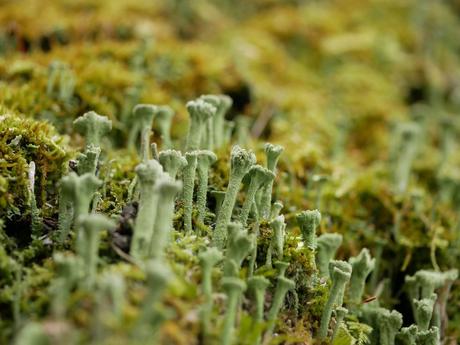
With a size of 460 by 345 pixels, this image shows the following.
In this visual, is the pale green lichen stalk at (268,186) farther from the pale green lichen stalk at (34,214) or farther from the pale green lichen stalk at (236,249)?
the pale green lichen stalk at (34,214)

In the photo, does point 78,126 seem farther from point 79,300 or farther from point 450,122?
point 450,122

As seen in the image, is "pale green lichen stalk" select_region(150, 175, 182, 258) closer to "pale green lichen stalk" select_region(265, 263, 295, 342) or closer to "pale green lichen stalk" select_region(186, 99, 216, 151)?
"pale green lichen stalk" select_region(265, 263, 295, 342)

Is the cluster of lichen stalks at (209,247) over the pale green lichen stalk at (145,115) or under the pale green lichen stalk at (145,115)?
under

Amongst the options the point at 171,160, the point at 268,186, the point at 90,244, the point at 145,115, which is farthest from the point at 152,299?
the point at 145,115

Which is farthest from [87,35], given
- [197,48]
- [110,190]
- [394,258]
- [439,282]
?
[439,282]

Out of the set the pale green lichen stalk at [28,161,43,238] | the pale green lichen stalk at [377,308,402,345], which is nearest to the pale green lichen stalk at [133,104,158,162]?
the pale green lichen stalk at [28,161,43,238]

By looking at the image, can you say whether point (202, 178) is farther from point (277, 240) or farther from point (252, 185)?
point (277, 240)

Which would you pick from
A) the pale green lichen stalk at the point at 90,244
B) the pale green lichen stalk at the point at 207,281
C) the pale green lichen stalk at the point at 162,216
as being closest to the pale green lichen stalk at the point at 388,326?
the pale green lichen stalk at the point at 207,281
